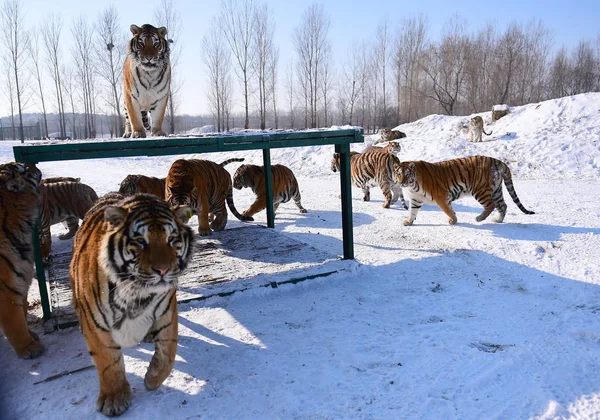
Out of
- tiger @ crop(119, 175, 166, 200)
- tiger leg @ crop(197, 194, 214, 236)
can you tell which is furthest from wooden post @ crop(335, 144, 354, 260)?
tiger @ crop(119, 175, 166, 200)

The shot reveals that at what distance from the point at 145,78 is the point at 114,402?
335 cm

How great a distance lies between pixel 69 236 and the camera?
662 centimetres

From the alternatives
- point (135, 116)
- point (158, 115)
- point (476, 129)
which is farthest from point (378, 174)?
point (476, 129)

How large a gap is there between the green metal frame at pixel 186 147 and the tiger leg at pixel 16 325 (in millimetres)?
370

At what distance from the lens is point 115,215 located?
2.26m

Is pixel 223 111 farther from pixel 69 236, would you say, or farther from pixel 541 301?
pixel 541 301

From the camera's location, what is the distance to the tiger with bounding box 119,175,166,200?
6.01 m

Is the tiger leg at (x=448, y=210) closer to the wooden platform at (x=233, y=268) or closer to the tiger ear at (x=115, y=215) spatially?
the wooden platform at (x=233, y=268)

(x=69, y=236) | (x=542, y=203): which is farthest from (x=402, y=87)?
(x=69, y=236)

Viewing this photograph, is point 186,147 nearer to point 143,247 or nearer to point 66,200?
point 143,247

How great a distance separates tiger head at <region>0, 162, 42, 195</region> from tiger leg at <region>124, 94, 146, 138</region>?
1.50 m

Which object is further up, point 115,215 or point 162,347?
point 115,215

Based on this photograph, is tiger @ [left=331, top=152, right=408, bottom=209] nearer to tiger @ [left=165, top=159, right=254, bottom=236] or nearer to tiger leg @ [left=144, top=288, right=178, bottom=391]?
tiger @ [left=165, top=159, right=254, bottom=236]

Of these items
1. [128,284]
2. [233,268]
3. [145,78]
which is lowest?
[233,268]
